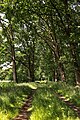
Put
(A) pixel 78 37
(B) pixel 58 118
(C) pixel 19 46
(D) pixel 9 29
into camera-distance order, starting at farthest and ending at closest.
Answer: (C) pixel 19 46 → (D) pixel 9 29 → (A) pixel 78 37 → (B) pixel 58 118

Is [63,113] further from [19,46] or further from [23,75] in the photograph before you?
[23,75]

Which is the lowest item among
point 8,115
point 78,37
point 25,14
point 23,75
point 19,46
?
point 23,75

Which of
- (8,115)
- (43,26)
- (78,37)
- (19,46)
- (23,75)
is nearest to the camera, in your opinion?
(8,115)

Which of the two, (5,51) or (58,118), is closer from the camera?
(58,118)

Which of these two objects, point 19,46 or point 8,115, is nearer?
point 8,115

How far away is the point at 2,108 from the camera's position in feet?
35.9

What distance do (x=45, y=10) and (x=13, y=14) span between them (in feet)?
8.00

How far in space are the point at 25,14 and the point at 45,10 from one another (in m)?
1.55

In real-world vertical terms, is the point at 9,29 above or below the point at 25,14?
below

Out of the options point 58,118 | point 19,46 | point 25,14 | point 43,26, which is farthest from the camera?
point 19,46

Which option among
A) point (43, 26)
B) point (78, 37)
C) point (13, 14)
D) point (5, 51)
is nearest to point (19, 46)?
point (5, 51)

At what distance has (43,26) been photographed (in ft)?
102

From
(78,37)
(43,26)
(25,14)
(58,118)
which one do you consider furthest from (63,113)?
(43,26)

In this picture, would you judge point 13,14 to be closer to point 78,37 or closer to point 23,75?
point 78,37
